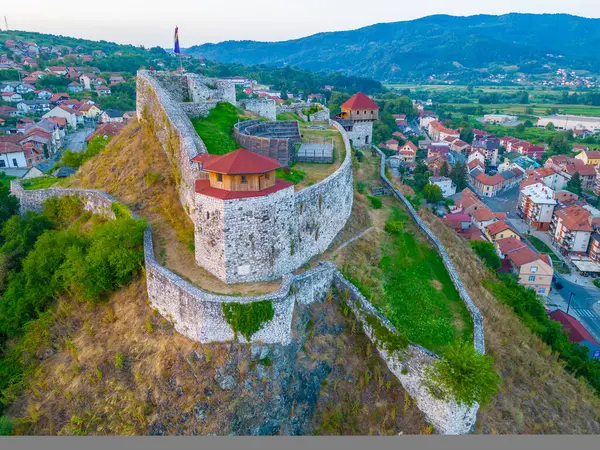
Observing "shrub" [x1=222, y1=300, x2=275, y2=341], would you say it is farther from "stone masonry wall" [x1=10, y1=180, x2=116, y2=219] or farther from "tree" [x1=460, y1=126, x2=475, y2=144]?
"tree" [x1=460, y1=126, x2=475, y2=144]

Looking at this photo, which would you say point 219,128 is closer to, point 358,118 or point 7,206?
point 7,206

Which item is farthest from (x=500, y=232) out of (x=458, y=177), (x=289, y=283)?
(x=289, y=283)

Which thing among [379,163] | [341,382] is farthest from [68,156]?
[341,382]

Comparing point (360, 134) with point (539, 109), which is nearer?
point (360, 134)

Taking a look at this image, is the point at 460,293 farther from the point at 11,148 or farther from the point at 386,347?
the point at 11,148

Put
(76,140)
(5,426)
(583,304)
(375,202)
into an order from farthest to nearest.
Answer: (76,140)
(583,304)
(375,202)
(5,426)

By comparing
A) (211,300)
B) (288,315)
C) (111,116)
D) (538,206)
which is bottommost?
(538,206)

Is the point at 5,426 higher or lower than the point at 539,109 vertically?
lower

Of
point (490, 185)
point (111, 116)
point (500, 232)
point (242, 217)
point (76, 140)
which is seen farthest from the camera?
point (490, 185)
